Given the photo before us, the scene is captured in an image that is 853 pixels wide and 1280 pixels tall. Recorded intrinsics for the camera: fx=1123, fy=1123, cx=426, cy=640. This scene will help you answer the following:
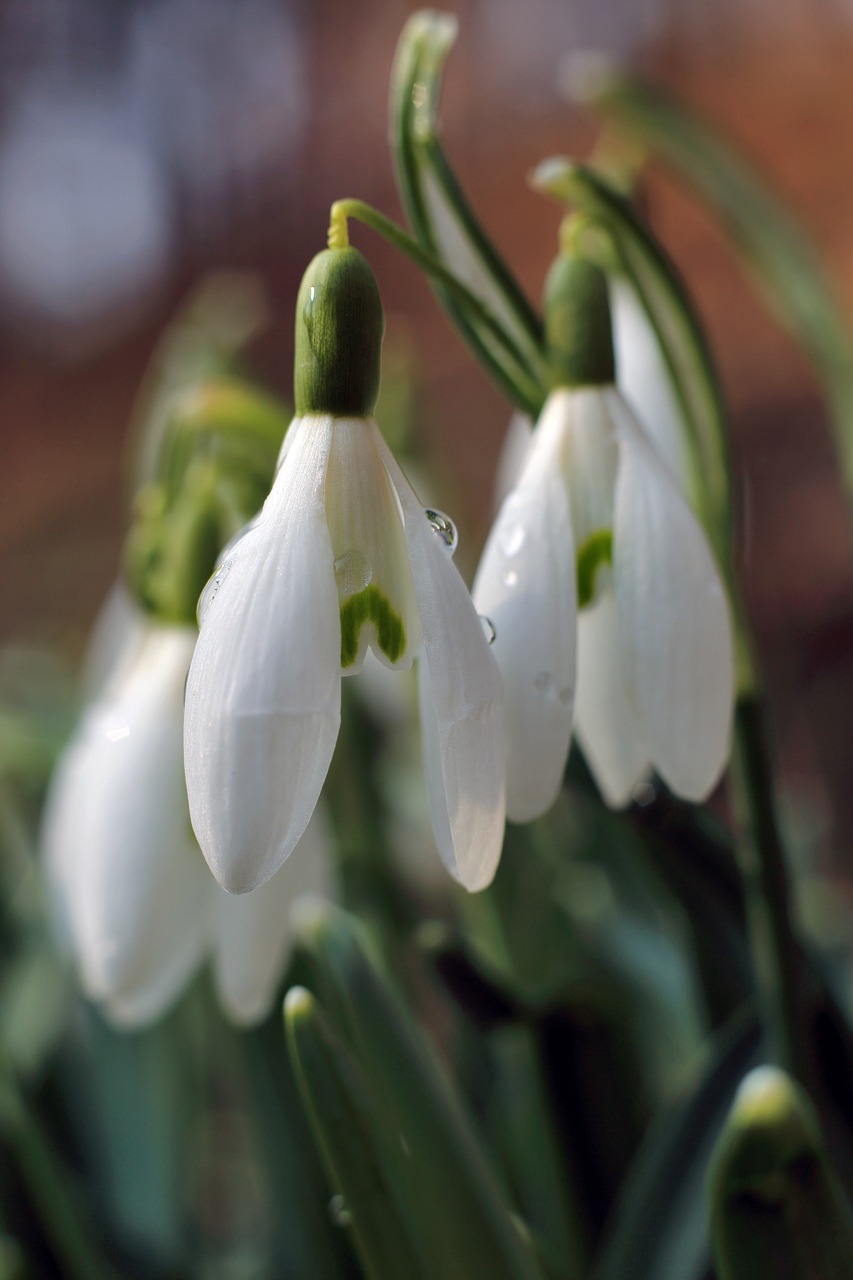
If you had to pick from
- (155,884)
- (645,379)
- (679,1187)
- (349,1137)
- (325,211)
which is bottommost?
(679,1187)

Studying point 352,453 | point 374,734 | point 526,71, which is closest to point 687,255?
point 526,71

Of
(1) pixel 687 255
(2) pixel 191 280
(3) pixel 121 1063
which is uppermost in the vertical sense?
(2) pixel 191 280

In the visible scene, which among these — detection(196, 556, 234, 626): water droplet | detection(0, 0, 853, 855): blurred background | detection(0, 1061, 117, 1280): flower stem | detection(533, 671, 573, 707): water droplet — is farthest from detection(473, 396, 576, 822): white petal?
detection(0, 0, 853, 855): blurred background

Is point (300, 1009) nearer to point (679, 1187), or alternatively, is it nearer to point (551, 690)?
point (551, 690)

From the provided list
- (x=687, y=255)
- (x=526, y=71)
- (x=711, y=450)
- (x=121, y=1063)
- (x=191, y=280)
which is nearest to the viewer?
(x=711, y=450)

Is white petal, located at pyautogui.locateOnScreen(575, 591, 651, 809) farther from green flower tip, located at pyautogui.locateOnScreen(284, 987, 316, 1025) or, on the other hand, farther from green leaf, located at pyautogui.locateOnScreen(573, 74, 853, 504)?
green leaf, located at pyautogui.locateOnScreen(573, 74, 853, 504)

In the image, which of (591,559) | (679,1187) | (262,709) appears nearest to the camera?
(262,709)

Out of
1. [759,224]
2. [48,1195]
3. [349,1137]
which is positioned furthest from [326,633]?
[759,224]

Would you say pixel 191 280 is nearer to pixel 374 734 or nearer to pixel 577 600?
pixel 374 734
